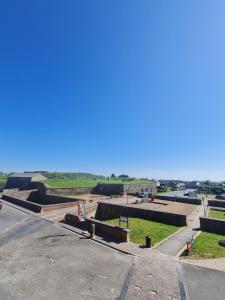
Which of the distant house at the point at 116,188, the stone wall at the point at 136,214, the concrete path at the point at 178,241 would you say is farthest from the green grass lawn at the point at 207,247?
the distant house at the point at 116,188

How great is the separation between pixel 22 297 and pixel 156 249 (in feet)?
25.2

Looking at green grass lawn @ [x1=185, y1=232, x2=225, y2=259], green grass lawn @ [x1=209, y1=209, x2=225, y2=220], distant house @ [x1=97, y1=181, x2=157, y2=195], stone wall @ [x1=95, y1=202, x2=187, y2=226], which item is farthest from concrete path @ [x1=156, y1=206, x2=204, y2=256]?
distant house @ [x1=97, y1=181, x2=157, y2=195]

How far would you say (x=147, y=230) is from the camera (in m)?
16.8

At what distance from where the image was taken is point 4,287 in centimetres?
836

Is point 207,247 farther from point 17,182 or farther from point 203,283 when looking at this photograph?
point 17,182

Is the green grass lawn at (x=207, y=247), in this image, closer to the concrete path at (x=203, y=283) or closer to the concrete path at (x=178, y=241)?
the concrete path at (x=178, y=241)

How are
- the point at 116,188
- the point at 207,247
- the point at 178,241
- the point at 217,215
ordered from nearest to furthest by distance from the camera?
1. the point at 207,247
2. the point at 178,241
3. the point at 217,215
4. the point at 116,188

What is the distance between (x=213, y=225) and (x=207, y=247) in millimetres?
4488

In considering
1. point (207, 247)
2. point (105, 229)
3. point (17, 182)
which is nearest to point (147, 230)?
point (105, 229)

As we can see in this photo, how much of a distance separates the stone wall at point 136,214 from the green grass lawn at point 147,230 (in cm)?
→ 83

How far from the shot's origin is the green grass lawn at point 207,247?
11672 mm

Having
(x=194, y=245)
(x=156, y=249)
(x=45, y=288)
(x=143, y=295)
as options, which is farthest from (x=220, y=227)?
Answer: (x=45, y=288)

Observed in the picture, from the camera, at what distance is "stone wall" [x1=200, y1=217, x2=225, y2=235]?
16.4 metres

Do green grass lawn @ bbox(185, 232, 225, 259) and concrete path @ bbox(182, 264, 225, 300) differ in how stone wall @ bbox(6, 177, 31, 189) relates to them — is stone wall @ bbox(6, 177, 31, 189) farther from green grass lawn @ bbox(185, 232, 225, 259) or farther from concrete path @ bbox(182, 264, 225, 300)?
concrete path @ bbox(182, 264, 225, 300)
